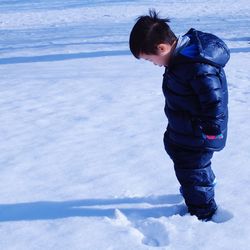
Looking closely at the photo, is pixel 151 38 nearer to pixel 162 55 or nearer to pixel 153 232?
pixel 162 55

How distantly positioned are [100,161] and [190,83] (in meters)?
1.51

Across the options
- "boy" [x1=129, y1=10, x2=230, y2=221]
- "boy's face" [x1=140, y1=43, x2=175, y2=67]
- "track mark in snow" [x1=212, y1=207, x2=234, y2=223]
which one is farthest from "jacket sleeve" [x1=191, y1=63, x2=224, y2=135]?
"track mark in snow" [x1=212, y1=207, x2=234, y2=223]

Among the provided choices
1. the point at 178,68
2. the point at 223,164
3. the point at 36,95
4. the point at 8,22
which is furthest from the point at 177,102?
the point at 8,22

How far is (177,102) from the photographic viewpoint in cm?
218

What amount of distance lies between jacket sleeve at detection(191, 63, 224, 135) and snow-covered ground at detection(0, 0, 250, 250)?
0.66 metres

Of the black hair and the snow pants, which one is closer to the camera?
the black hair

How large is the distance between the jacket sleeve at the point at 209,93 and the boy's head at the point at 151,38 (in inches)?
7.4

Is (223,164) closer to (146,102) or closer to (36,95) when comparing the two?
(146,102)

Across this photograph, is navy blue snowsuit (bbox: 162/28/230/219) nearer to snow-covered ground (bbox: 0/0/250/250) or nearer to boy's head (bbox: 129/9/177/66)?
boy's head (bbox: 129/9/177/66)

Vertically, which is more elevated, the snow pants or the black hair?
the black hair

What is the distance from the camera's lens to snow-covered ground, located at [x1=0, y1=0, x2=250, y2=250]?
2.36 m

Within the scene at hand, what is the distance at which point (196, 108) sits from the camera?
2133 millimetres

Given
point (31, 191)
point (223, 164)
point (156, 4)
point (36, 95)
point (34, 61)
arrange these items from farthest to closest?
point (156, 4), point (34, 61), point (36, 95), point (223, 164), point (31, 191)

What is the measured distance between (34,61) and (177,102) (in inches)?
232
